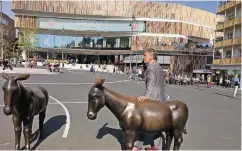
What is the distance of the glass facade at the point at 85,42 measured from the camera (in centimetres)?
8288

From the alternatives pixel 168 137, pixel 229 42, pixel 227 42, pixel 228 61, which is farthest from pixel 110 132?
pixel 227 42

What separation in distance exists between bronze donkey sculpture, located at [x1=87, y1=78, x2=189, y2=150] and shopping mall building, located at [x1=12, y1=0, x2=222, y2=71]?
75.8m

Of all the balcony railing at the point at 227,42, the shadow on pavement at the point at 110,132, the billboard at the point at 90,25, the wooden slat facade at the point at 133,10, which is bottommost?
the shadow on pavement at the point at 110,132

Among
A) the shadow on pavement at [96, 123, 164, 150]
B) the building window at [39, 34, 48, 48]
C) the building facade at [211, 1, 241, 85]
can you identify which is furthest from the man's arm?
the building window at [39, 34, 48, 48]

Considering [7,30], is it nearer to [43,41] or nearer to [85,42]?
[43,41]

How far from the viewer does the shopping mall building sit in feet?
270

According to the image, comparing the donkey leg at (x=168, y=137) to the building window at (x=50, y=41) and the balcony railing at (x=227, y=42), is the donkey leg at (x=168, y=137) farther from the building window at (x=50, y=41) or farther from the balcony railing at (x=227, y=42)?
the building window at (x=50, y=41)

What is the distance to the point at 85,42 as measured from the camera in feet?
279

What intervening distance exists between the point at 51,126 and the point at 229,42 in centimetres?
4431

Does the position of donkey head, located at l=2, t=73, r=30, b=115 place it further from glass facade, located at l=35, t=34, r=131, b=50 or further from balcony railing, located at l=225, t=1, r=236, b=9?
glass facade, located at l=35, t=34, r=131, b=50

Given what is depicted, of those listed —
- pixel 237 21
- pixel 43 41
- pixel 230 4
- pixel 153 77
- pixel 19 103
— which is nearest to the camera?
pixel 19 103

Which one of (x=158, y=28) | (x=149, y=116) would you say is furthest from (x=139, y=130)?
(x=158, y=28)

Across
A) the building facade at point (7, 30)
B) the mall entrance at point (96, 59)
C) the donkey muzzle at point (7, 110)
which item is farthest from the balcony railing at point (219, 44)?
the building facade at point (7, 30)

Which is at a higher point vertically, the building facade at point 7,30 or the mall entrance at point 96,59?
the building facade at point 7,30
